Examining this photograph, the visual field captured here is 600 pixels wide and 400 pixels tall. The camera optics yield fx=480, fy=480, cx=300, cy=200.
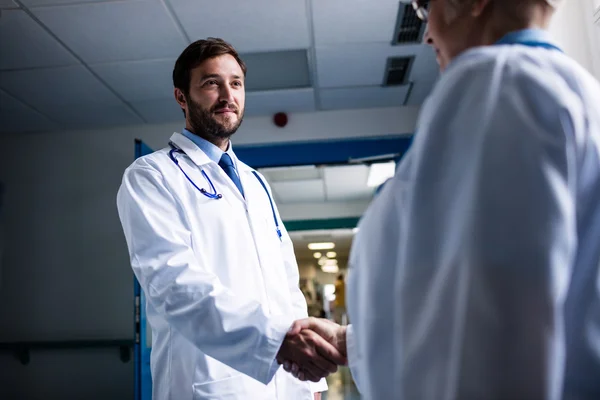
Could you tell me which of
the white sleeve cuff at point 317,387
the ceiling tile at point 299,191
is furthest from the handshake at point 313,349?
the ceiling tile at point 299,191

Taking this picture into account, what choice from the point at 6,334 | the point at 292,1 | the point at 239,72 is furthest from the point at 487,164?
the point at 6,334

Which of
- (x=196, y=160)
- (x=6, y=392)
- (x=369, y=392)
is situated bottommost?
(x=6, y=392)

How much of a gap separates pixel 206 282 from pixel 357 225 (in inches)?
26.3

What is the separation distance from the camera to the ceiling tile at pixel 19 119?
13.1 feet

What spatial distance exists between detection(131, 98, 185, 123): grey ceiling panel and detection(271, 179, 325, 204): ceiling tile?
260 centimetres

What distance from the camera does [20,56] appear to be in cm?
326

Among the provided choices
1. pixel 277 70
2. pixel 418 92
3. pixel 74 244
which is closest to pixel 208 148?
pixel 277 70

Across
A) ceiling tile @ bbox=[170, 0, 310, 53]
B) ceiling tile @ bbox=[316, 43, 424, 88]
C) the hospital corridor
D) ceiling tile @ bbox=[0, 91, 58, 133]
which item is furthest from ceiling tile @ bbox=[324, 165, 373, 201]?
ceiling tile @ bbox=[0, 91, 58, 133]

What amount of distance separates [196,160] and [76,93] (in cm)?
286

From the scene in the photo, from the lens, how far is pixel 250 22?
9.79ft

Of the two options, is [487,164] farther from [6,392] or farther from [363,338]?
[6,392]

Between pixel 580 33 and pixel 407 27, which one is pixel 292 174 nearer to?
pixel 407 27

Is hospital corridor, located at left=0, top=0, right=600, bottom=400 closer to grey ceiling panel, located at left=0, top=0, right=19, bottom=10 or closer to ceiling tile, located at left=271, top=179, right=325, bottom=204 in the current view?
grey ceiling panel, located at left=0, top=0, right=19, bottom=10

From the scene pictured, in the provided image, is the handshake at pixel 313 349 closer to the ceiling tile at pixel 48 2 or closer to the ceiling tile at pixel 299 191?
the ceiling tile at pixel 48 2
